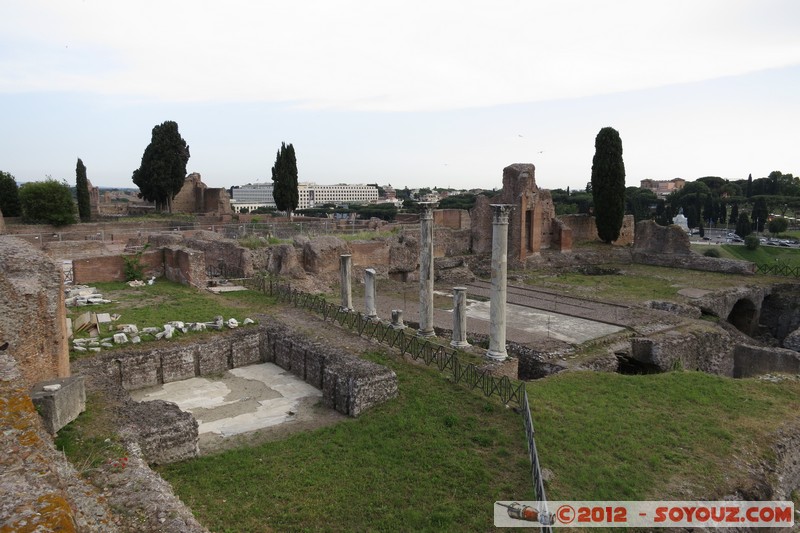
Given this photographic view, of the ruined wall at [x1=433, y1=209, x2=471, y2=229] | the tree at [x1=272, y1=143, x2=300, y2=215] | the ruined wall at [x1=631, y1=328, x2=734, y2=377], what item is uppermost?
the tree at [x1=272, y1=143, x2=300, y2=215]

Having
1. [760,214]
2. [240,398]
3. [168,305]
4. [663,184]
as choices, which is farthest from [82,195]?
[663,184]

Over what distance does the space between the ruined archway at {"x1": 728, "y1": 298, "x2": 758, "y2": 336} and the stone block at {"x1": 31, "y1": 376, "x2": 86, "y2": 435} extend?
25.8 meters

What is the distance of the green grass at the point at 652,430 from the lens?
8156 mm

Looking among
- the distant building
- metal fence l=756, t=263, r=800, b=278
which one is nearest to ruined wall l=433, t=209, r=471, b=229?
metal fence l=756, t=263, r=800, b=278

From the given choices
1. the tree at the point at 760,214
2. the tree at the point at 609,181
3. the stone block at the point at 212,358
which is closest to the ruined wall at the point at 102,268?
the stone block at the point at 212,358

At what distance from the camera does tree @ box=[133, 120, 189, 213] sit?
146 feet

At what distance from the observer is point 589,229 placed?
123 ft

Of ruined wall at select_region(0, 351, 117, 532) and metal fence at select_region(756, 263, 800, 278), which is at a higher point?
ruined wall at select_region(0, 351, 117, 532)

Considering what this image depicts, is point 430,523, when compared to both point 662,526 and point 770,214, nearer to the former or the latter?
point 662,526

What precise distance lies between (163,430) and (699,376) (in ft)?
38.5

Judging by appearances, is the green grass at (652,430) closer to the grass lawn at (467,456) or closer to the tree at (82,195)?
the grass lawn at (467,456)

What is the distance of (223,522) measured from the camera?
23.7 feet

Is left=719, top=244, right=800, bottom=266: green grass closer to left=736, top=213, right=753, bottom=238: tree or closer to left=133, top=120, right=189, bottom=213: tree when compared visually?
left=736, top=213, right=753, bottom=238: tree

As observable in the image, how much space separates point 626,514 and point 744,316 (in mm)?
21760
